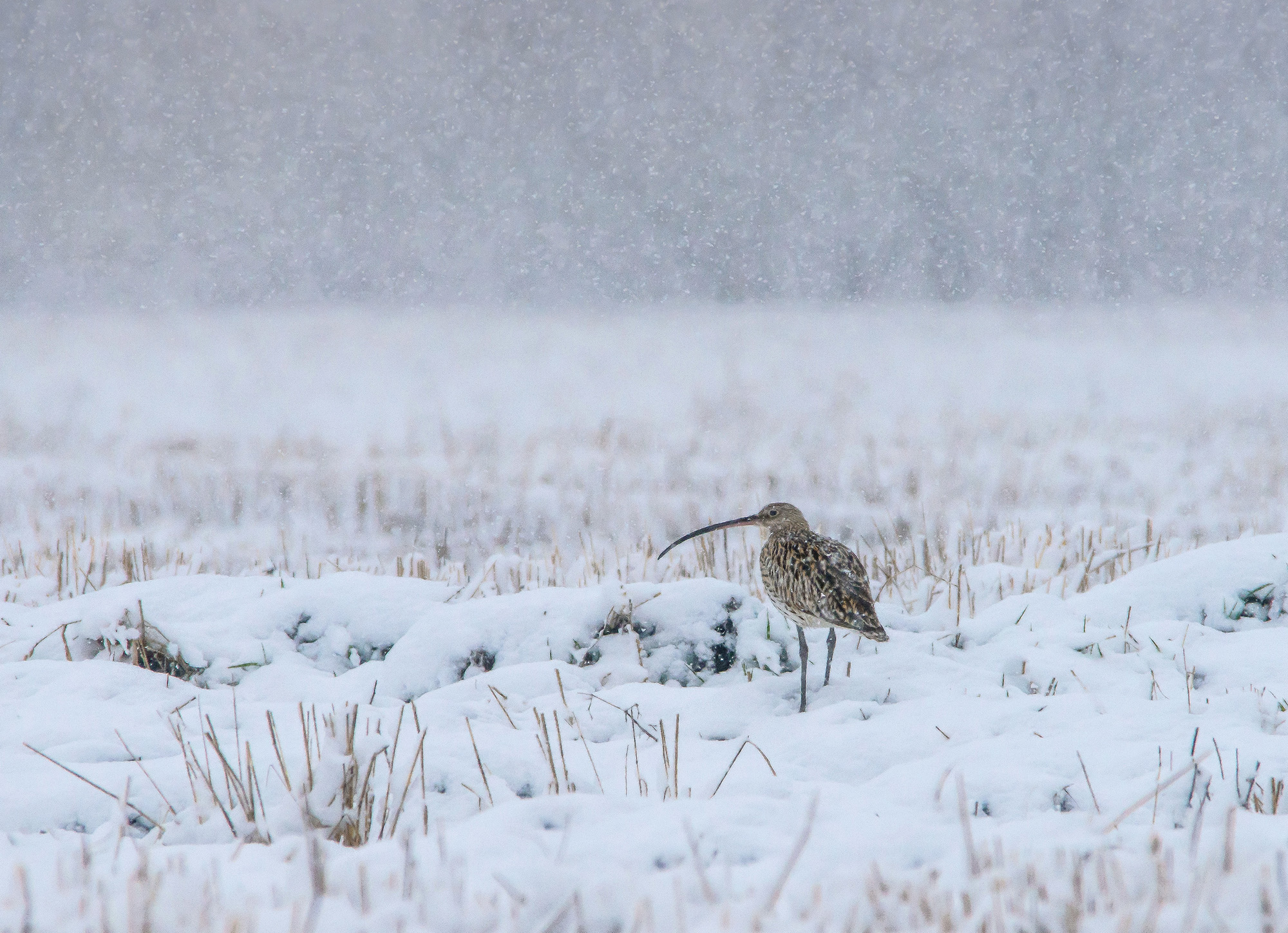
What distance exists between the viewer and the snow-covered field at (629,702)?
2.17 meters

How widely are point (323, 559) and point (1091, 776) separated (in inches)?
259

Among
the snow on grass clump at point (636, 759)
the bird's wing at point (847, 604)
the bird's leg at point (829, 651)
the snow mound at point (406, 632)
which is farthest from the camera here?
the snow mound at point (406, 632)

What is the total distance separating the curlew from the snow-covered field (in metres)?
0.27

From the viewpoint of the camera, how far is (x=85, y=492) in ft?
38.6

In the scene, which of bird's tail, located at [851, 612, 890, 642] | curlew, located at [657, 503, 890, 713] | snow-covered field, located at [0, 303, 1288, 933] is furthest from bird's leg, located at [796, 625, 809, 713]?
bird's tail, located at [851, 612, 890, 642]

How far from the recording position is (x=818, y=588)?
4.57 m

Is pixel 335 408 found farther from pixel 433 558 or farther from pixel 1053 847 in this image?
pixel 1053 847

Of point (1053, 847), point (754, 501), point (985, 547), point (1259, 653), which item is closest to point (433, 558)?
point (754, 501)

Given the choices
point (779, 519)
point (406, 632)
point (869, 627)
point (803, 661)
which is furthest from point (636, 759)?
point (779, 519)

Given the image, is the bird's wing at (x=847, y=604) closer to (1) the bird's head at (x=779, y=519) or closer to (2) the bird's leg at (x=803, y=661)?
(2) the bird's leg at (x=803, y=661)

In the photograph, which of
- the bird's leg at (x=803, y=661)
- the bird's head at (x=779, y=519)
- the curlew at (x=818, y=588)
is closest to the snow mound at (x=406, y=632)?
the curlew at (x=818, y=588)

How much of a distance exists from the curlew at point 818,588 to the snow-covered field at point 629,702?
0.89ft

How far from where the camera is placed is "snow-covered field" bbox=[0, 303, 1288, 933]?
2.17 m

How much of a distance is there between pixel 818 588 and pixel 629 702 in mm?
978
